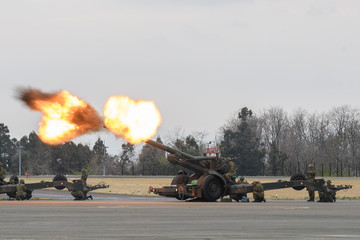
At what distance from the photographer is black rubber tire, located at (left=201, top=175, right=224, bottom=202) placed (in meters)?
34.7

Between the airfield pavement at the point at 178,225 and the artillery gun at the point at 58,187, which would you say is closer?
the airfield pavement at the point at 178,225

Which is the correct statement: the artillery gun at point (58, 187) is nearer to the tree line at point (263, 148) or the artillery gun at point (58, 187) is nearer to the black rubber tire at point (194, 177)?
the black rubber tire at point (194, 177)

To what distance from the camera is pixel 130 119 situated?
37.0 metres

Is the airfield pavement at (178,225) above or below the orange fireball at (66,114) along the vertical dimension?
below

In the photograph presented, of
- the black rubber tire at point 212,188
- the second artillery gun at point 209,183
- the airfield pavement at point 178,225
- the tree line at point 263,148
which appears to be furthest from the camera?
the tree line at point 263,148

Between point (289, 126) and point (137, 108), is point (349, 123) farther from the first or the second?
point (137, 108)

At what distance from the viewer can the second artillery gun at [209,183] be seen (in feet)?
115

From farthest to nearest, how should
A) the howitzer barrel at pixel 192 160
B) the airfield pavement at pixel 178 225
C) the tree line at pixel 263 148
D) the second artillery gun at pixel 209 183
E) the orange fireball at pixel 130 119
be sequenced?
the tree line at pixel 263 148 < the orange fireball at pixel 130 119 < the howitzer barrel at pixel 192 160 < the second artillery gun at pixel 209 183 < the airfield pavement at pixel 178 225

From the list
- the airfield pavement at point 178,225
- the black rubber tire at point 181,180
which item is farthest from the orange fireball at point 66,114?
the airfield pavement at point 178,225

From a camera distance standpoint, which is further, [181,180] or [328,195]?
[181,180]

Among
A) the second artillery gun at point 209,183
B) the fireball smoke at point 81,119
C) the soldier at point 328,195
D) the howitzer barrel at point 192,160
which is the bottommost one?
the soldier at point 328,195

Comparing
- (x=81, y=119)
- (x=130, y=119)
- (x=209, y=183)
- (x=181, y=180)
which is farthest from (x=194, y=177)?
(x=81, y=119)

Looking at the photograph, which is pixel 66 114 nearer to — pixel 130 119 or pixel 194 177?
pixel 130 119

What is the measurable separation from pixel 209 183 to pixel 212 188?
335mm
